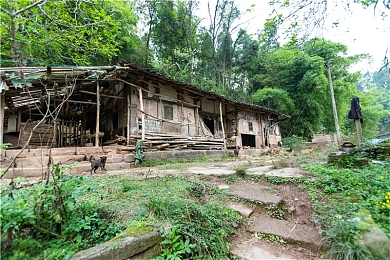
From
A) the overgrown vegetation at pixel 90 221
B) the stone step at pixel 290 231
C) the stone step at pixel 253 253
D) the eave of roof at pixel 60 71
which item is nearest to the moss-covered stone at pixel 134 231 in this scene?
the overgrown vegetation at pixel 90 221

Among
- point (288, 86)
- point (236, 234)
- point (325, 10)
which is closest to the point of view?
point (236, 234)

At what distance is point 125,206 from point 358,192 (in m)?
3.22

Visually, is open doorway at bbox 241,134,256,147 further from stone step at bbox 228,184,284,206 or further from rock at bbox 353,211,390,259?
rock at bbox 353,211,390,259

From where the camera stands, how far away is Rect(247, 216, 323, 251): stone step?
6.49 ft

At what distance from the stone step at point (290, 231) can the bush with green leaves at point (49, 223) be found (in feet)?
5.50

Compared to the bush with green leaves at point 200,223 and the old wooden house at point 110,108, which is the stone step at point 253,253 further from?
the old wooden house at point 110,108

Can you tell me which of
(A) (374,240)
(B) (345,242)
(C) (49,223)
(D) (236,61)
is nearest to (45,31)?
(C) (49,223)

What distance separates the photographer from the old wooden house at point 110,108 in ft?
21.6

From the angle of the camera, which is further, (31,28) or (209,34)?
(209,34)

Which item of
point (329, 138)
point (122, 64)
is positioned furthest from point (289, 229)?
point (329, 138)

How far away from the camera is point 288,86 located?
64.8 feet

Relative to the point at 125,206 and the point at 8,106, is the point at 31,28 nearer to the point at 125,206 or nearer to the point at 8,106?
the point at 8,106

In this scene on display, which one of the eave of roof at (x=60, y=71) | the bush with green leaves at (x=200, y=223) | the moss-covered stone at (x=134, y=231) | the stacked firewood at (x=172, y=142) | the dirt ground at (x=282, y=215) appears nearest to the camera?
the moss-covered stone at (x=134, y=231)

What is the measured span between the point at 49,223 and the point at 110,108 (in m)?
9.32
